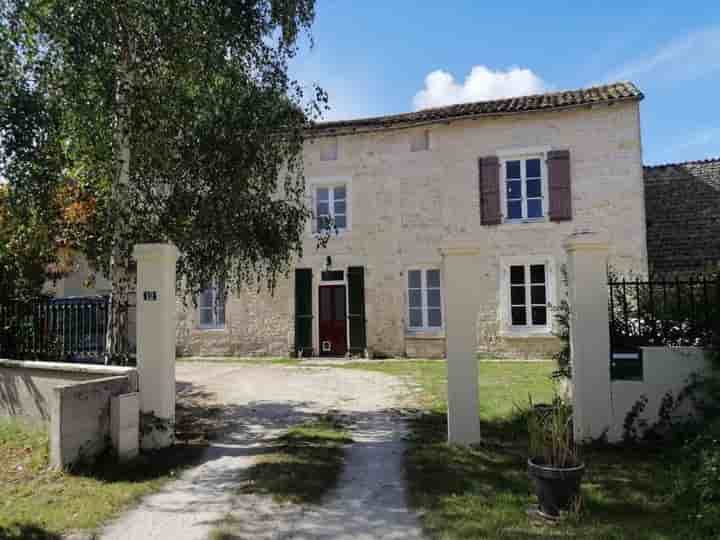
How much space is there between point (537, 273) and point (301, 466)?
1002cm

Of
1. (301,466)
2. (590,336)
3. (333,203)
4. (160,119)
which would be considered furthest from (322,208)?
Answer: (301,466)

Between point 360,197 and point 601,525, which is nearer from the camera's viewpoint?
point 601,525

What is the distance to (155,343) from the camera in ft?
21.1

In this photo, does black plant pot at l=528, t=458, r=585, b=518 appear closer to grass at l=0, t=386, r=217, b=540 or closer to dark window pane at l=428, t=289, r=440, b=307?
grass at l=0, t=386, r=217, b=540

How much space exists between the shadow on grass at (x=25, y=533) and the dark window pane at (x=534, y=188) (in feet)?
41.2

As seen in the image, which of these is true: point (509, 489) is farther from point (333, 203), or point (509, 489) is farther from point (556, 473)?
point (333, 203)

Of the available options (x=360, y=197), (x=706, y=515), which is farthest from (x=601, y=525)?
(x=360, y=197)

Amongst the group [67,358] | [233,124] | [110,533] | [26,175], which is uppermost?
[233,124]

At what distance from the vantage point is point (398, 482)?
5.16 metres

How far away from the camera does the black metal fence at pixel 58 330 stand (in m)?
7.52

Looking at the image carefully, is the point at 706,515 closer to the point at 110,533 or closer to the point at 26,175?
the point at 110,533

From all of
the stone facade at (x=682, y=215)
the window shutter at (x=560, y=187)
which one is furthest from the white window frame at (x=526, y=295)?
the stone facade at (x=682, y=215)

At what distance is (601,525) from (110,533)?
3.75 meters

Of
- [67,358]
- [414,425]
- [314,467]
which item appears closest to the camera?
[314,467]
